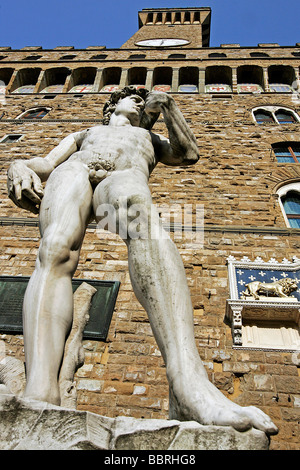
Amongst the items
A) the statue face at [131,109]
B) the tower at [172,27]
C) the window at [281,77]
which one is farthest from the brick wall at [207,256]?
the tower at [172,27]

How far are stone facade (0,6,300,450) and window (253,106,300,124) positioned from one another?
0.23 m

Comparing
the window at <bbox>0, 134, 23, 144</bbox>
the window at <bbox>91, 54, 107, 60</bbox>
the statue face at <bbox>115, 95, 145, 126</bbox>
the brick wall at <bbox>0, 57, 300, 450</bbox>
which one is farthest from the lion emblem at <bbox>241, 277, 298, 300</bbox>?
the window at <bbox>91, 54, 107, 60</bbox>

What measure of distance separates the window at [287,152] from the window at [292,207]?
1.03m

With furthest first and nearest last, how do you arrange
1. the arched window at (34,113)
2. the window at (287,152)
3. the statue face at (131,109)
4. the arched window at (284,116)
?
the arched window at (34,113), the arched window at (284,116), the window at (287,152), the statue face at (131,109)

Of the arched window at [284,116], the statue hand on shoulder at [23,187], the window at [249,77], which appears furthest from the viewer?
the window at [249,77]

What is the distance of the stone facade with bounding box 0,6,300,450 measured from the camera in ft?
11.0

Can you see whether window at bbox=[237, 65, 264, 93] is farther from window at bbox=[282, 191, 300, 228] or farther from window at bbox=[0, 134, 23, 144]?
window at bbox=[0, 134, 23, 144]

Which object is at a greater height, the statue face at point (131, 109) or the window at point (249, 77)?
the window at point (249, 77)

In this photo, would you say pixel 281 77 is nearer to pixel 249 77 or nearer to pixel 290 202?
pixel 249 77

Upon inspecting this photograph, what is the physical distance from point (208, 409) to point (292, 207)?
5499 millimetres

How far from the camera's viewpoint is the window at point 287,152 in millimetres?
7242

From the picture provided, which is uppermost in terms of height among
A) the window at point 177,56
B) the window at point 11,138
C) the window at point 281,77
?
the window at point 177,56

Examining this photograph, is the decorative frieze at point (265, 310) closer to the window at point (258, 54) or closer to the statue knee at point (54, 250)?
the statue knee at point (54, 250)
